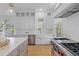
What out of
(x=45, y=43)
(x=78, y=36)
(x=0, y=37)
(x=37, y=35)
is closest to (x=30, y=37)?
(x=37, y=35)

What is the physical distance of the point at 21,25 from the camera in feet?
15.6

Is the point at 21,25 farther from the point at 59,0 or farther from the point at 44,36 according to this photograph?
the point at 59,0

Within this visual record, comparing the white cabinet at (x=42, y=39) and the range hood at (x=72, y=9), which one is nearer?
the range hood at (x=72, y=9)

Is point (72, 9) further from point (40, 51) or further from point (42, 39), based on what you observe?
point (42, 39)

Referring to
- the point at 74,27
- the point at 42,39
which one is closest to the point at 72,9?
the point at 74,27

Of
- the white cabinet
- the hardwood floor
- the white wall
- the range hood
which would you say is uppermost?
the range hood

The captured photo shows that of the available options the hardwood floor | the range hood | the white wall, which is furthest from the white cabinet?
the range hood

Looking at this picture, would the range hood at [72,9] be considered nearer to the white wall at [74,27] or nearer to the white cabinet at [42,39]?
the white wall at [74,27]

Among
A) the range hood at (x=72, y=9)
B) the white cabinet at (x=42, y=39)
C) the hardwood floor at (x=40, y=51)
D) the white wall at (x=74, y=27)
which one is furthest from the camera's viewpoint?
the white cabinet at (x=42, y=39)

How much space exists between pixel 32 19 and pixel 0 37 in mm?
3699

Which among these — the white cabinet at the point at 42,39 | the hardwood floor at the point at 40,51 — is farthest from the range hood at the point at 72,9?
the white cabinet at the point at 42,39

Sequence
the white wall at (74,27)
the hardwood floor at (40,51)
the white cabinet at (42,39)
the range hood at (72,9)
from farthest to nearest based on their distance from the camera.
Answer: the white cabinet at (42,39)
the hardwood floor at (40,51)
the white wall at (74,27)
the range hood at (72,9)

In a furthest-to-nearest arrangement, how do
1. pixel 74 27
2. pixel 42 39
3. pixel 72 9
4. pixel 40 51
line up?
pixel 42 39 → pixel 40 51 → pixel 74 27 → pixel 72 9

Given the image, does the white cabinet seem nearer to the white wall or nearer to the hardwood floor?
the hardwood floor
